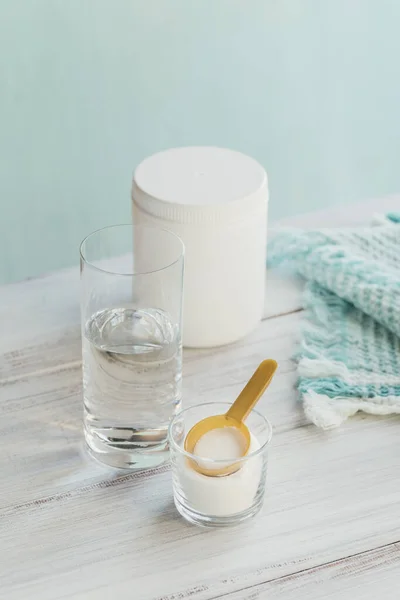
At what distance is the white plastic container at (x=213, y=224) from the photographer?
2.63 feet

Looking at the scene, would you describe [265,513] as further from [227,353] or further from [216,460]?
[227,353]

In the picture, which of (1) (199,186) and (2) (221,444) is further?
(1) (199,186)

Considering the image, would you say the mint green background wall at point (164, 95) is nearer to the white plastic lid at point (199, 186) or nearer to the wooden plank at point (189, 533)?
the white plastic lid at point (199, 186)

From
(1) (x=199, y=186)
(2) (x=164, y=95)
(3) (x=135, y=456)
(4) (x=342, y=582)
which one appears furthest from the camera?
(2) (x=164, y=95)

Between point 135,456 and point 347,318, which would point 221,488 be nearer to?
point 135,456

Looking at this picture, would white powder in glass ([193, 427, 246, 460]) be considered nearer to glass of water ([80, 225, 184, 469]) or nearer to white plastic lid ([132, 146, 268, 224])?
glass of water ([80, 225, 184, 469])

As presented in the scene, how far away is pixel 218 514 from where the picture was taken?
0.66m

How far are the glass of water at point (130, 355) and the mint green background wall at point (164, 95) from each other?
0.51 m

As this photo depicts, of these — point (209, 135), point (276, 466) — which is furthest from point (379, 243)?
point (209, 135)

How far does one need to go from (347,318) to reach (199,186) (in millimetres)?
199

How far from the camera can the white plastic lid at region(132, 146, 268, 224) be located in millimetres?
799

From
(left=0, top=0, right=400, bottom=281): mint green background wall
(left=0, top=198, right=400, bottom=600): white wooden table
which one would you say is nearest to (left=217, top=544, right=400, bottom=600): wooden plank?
(left=0, top=198, right=400, bottom=600): white wooden table

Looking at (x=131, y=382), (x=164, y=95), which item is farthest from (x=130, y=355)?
(x=164, y=95)

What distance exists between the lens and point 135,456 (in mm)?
717
